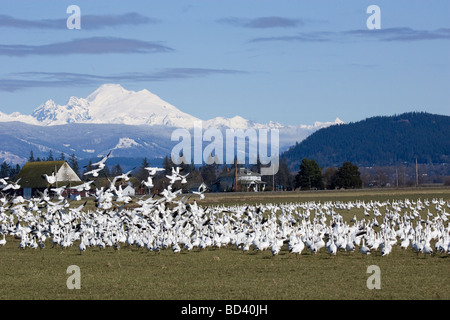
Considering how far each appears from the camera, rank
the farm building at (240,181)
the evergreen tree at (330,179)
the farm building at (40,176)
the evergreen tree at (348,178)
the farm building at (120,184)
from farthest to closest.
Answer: the farm building at (240,181)
the evergreen tree at (330,179)
the evergreen tree at (348,178)
the farm building at (40,176)
the farm building at (120,184)

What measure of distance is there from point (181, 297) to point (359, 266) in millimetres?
8066

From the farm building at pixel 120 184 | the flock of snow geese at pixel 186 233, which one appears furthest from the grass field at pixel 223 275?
the farm building at pixel 120 184

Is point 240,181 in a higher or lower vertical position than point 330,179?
lower

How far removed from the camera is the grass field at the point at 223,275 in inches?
826

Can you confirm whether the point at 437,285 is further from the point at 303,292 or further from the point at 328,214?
the point at 328,214

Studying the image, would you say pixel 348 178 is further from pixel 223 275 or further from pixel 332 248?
pixel 223 275

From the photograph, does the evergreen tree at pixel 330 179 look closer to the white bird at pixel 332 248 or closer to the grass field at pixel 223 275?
the grass field at pixel 223 275

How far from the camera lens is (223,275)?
25031 millimetres

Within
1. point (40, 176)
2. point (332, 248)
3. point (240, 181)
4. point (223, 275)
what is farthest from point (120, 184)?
point (240, 181)
